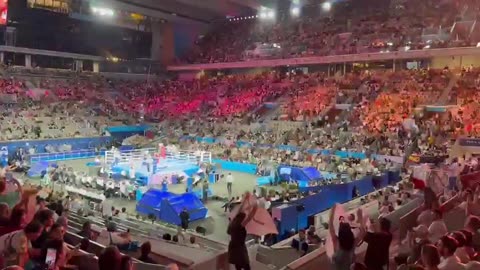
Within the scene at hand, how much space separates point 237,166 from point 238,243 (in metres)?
22.6

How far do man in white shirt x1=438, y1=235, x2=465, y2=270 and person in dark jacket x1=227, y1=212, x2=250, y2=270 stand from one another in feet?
7.65

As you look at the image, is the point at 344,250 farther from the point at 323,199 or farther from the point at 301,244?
the point at 323,199

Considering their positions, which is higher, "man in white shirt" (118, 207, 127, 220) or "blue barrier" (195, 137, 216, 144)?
"blue barrier" (195, 137, 216, 144)

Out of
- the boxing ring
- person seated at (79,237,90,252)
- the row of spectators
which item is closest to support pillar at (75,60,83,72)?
the row of spectators

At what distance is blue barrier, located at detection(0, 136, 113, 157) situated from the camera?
30.3 metres

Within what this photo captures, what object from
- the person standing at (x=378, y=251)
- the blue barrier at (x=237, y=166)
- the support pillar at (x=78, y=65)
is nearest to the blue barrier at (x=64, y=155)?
the blue barrier at (x=237, y=166)

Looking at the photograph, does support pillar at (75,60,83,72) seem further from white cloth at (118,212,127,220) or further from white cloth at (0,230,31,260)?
white cloth at (0,230,31,260)

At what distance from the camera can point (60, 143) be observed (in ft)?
109

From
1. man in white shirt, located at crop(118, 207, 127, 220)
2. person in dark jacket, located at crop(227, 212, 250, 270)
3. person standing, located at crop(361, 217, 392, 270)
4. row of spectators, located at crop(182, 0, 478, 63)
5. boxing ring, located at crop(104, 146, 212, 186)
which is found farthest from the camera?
row of spectators, located at crop(182, 0, 478, 63)

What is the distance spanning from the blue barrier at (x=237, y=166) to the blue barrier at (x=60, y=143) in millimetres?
11006

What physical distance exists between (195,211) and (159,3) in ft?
123

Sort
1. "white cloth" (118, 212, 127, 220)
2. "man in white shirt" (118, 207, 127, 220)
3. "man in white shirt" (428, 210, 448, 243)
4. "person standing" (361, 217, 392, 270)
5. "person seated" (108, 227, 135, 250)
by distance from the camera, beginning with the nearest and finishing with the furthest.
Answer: "person standing" (361, 217, 392, 270), "man in white shirt" (428, 210, 448, 243), "person seated" (108, 227, 135, 250), "white cloth" (118, 212, 127, 220), "man in white shirt" (118, 207, 127, 220)

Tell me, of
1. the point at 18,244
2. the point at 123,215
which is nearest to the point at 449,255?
the point at 18,244

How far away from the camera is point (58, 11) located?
45188 millimetres
